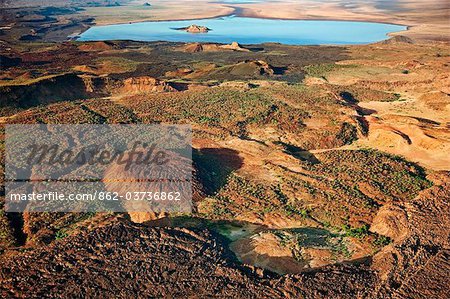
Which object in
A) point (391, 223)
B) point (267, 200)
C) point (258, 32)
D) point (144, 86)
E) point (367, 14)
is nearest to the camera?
point (391, 223)

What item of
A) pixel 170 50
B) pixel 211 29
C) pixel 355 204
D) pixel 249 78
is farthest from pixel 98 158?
pixel 211 29

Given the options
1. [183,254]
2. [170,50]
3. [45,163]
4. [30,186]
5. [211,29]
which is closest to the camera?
[183,254]

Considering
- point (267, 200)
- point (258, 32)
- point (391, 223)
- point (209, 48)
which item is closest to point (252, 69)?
point (209, 48)

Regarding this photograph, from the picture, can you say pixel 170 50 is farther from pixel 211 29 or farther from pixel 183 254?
pixel 183 254

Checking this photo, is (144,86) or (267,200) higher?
(144,86)

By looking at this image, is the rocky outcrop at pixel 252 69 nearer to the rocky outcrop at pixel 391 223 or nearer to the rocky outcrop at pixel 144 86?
the rocky outcrop at pixel 144 86

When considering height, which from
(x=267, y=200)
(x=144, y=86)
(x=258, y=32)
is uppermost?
(x=258, y=32)

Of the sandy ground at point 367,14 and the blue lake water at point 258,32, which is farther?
the sandy ground at point 367,14

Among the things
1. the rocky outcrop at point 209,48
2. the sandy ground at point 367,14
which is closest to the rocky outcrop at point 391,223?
the rocky outcrop at point 209,48

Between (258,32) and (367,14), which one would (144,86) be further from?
(367,14)
